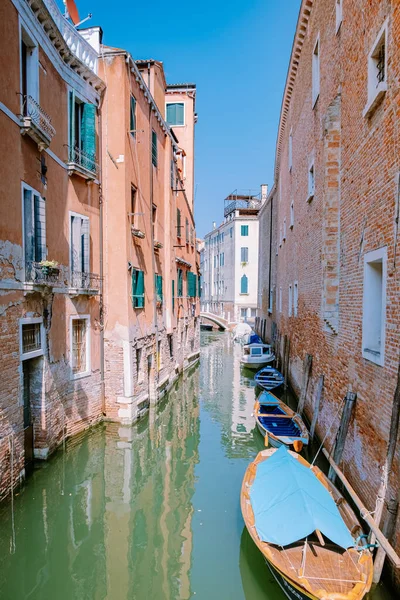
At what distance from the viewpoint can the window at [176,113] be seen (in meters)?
20.6

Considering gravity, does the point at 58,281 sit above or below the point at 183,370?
above

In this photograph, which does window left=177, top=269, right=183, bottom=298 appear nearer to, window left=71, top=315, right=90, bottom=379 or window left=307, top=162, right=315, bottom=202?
window left=307, top=162, right=315, bottom=202

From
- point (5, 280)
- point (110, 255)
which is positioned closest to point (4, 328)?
point (5, 280)

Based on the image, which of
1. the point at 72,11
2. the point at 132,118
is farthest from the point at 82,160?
the point at 72,11

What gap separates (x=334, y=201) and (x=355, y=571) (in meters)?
6.41

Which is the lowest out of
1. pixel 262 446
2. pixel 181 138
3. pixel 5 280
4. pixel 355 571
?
pixel 262 446

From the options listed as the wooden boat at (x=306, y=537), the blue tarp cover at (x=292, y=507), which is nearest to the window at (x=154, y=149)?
the blue tarp cover at (x=292, y=507)

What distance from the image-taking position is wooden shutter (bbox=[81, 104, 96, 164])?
33.3 feet

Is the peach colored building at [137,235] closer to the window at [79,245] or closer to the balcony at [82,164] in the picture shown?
the balcony at [82,164]

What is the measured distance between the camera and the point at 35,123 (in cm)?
744

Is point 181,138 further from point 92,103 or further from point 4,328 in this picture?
point 4,328

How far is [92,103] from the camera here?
10.4 meters

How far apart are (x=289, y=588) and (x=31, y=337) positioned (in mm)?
6033

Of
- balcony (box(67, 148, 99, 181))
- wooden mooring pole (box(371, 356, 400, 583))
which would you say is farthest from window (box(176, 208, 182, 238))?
wooden mooring pole (box(371, 356, 400, 583))
